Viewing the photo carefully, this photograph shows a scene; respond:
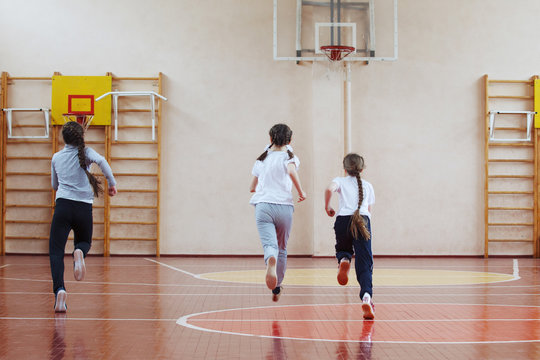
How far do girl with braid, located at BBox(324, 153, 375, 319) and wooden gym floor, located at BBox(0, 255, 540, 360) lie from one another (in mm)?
→ 332

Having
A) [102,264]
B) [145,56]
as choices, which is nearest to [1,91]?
[145,56]

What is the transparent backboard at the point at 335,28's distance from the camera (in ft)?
41.3

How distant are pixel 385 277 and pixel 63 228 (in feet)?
15.0

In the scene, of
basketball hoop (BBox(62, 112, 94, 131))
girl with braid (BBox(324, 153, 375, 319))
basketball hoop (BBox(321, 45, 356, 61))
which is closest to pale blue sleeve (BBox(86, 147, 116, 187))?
girl with braid (BBox(324, 153, 375, 319))

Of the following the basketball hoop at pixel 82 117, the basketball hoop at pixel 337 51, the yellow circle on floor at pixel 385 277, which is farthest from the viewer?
the basketball hoop at pixel 82 117

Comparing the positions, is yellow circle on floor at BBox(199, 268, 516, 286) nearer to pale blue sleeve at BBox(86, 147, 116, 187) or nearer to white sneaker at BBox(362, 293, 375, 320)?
white sneaker at BBox(362, 293, 375, 320)

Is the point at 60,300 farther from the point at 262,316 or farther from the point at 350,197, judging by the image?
the point at 350,197

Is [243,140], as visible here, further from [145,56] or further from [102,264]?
[102,264]

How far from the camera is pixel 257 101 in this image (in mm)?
12922

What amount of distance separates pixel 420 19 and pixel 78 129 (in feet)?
28.3

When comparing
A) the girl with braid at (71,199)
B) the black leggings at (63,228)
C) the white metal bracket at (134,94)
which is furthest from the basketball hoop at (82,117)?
the black leggings at (63,228)

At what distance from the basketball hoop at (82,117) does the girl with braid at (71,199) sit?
6305 millimetres

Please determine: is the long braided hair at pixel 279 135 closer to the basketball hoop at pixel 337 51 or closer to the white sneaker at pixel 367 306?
the white sneaker at pixel 367 306

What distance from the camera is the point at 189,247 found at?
42.2ft
